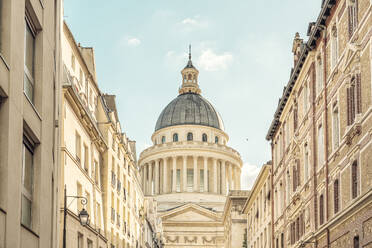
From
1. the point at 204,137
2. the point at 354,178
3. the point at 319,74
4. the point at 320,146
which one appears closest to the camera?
the point at 354,178

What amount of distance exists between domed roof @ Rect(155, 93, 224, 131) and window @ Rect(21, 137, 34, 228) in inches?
5645

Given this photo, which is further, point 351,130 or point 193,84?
point 193,84

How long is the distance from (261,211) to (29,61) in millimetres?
44685

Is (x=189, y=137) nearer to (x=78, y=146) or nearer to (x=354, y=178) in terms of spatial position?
(x=78, y=146)

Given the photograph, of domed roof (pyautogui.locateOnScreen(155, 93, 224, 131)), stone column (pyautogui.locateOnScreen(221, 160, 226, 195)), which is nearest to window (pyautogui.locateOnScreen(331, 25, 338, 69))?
stone column (pyautogui.locateOnScreen(221, 160, 226, 195))

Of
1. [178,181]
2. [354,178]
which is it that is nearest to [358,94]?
[354,178]

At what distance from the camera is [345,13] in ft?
90.3

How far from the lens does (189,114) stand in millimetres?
164500

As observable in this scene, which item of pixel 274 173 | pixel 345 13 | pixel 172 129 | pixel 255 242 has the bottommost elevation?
pixel 255 242

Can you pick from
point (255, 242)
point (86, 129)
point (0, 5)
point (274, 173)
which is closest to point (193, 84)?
point (255, 242)

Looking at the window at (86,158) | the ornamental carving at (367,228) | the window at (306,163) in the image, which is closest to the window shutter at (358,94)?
the ornamental carving at (367,228)

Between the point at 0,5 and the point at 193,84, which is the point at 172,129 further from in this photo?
the point at 0,5

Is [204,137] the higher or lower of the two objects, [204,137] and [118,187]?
the higher

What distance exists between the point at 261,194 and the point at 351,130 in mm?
37068
